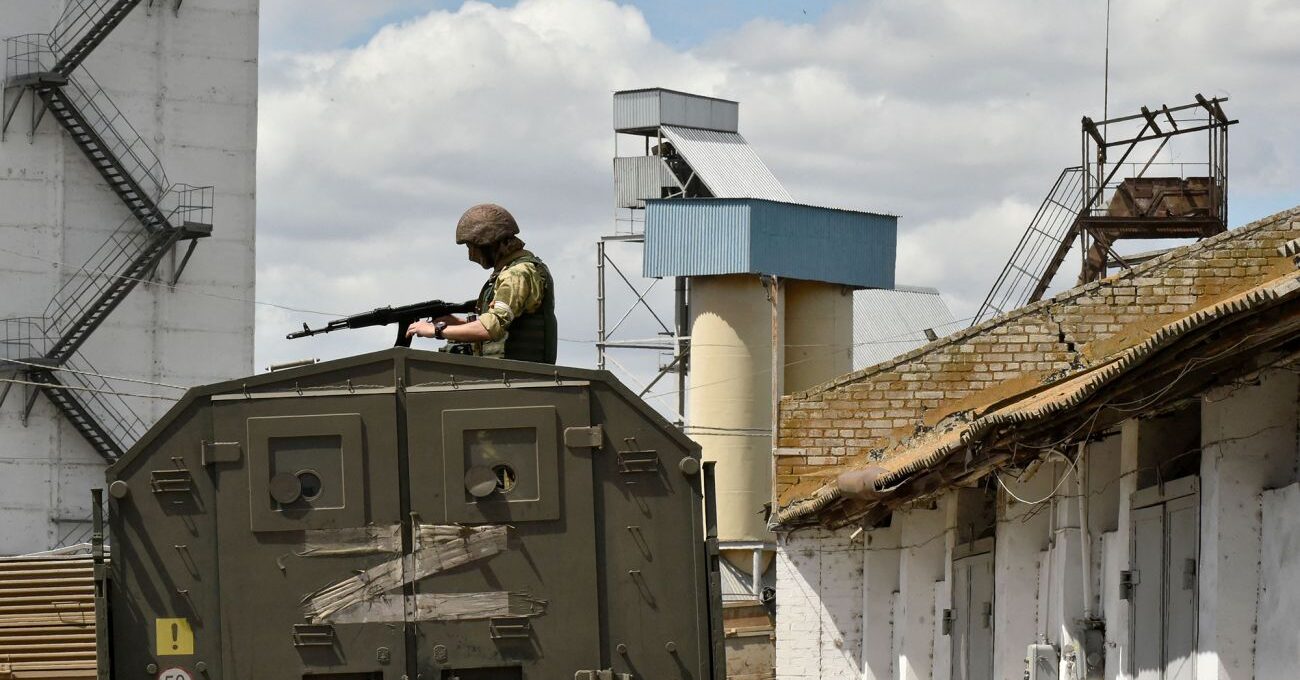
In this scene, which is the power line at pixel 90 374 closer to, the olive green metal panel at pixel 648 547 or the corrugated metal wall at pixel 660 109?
the corrugated metal wall at pixel 660 109

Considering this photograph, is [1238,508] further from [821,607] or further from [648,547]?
[821,607]

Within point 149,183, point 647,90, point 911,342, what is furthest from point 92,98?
point 911,342

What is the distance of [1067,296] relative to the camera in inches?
856

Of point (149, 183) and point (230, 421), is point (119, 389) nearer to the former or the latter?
point (149, 183)

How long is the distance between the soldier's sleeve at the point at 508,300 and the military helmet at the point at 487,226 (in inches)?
9.7

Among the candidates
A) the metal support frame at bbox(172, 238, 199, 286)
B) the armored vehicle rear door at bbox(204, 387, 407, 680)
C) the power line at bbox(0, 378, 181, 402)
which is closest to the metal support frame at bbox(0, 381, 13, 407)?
the power line at bbox(0, 378, 181, 402)

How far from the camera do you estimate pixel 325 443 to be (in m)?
10.3

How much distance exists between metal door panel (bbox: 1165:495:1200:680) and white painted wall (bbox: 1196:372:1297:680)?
47 cm

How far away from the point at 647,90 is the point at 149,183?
1061 cm

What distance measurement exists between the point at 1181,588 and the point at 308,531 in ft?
18.6

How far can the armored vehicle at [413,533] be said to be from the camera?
10.3 metres

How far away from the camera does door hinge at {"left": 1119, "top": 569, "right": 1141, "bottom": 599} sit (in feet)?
46.1

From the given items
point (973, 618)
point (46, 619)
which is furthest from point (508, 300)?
point (46, 619)

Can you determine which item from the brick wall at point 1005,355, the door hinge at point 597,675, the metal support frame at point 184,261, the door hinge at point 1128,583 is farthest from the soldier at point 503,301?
the metal support frame at point 184,261
